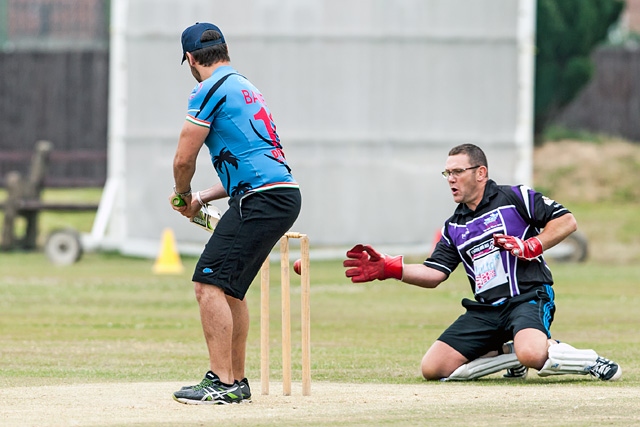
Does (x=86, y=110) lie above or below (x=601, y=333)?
above

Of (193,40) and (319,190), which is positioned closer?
(193,40)

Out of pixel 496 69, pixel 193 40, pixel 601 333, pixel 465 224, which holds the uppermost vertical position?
pixel 496 69

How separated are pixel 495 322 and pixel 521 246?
648 millimetres

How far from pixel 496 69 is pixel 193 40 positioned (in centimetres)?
1435

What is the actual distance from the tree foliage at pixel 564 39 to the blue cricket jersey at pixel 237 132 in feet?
64.3

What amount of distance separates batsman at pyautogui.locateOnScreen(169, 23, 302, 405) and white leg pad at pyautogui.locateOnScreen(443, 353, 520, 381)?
1964 millimetres

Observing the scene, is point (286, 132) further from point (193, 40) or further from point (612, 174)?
point (193, 40)

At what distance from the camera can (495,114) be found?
21.4 meters

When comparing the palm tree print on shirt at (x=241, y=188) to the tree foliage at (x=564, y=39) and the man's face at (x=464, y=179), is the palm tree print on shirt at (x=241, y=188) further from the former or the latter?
the tree foliage at (x=564, y=39)

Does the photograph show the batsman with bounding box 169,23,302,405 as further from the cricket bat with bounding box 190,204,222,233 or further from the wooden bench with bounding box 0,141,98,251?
the wooden bench with bounding box 0,141,98,251

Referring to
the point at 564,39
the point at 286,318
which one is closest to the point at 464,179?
the point at 286,318

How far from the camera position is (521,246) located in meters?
8.71

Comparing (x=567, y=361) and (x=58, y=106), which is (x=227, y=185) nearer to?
(x=567, y=361)

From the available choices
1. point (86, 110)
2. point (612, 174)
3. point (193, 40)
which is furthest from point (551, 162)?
point (193, 40)
